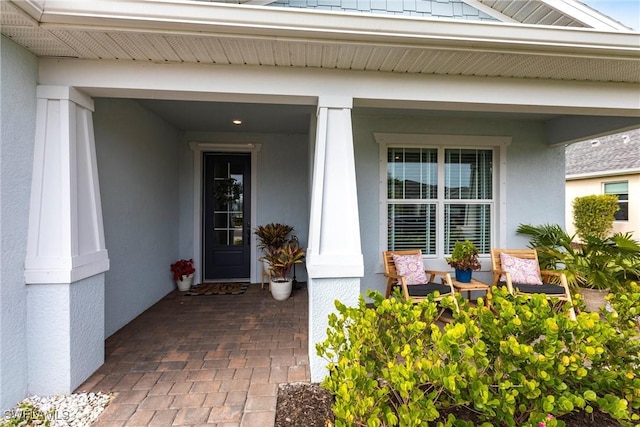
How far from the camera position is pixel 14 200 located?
6.51 feet

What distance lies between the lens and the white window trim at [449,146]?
416cm

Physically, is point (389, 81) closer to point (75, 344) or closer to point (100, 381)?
point (75, 344)

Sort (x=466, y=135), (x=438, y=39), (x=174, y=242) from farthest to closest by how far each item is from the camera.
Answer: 1. (x=174, y=242)
2. (x=466, y=135)
3. (x=438, y=39)

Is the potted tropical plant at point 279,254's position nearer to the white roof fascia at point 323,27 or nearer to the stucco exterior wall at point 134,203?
the stucco exterior wall at point 134,203

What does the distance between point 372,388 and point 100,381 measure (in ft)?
7.32

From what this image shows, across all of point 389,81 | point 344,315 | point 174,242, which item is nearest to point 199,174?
point 174,242

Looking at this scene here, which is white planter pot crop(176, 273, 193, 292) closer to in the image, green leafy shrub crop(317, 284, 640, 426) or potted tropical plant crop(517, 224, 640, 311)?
green leafy shrub crop(317, 284, 640, 426)

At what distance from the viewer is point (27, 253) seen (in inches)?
82.3

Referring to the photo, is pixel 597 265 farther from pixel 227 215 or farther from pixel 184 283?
pixel 184 283

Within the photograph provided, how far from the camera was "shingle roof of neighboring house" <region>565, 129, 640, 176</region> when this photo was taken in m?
8.52

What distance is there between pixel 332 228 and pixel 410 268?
1745 mm

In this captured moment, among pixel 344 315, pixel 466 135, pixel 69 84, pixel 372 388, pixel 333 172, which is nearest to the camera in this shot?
pixel 372 388

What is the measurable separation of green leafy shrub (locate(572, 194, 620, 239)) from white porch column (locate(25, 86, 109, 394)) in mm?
10504

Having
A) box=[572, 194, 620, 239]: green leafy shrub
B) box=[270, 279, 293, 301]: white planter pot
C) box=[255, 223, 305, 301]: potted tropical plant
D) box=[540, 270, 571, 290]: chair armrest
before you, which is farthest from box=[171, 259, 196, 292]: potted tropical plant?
box=[572, 194, 620, 239]: green leafy shrub
